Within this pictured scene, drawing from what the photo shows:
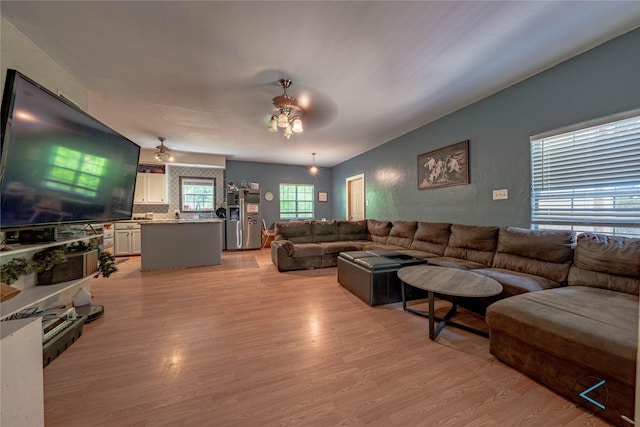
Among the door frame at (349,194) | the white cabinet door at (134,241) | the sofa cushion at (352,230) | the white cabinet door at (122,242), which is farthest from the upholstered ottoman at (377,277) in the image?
the white cabinet door at (122,242)

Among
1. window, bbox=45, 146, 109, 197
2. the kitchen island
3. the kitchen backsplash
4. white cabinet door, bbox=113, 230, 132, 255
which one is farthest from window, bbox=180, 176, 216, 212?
window, bbox=45, 146, 109, 197

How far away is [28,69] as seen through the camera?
1.95 metres

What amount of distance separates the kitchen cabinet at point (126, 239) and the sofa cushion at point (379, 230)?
5.59 metres

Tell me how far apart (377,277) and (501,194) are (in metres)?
1.98

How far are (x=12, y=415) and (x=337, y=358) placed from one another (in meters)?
1.58

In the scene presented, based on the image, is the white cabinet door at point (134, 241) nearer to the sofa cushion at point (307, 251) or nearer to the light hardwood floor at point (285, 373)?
the light hardwood floor at point (285, 373)

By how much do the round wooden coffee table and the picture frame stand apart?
1.81 meters

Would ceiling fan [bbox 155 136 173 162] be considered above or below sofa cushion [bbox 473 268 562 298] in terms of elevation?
above

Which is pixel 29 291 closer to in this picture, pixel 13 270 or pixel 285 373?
pixel 13 270

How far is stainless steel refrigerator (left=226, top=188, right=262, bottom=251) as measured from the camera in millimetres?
6133

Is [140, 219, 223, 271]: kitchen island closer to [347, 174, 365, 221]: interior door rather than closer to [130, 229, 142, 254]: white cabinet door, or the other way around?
[130, 229, 142, 254]: white cabinet door

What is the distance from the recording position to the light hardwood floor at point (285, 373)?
47.6 inches

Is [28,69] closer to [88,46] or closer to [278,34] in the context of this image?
[88,46]

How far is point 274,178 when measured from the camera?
7035 mm
